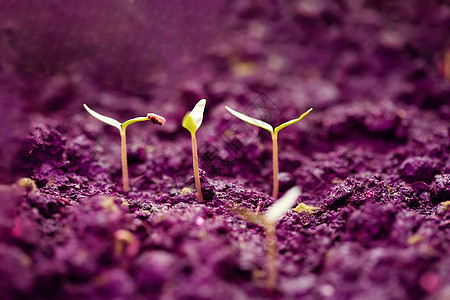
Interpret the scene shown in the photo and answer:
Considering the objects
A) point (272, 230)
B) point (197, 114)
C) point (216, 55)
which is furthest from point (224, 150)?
point (216, 55)

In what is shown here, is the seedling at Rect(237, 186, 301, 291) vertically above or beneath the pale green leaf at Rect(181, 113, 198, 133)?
beneath

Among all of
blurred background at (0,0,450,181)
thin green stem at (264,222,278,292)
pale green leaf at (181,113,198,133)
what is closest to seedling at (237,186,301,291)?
thin green stem at (264,222,278,292)

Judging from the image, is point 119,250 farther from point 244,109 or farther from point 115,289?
point 244,109

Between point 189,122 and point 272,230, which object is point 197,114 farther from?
point 272,230

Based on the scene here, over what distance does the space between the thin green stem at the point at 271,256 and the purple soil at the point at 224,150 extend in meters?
0.02

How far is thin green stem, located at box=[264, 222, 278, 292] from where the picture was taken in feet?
3.58

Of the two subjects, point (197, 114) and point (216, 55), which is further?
point (216, 55)

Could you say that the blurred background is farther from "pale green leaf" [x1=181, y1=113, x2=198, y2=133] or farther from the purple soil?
"pale green leaf" [x1=181, y1=113, x2=198, y2=133]

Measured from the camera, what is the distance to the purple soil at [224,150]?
1051mm

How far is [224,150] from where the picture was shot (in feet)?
6.29

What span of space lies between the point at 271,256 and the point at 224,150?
32.1 inches

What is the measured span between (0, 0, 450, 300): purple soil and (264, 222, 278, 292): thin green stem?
2 cm

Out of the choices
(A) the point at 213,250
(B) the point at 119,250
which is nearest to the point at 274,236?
(A) the point at 213,250

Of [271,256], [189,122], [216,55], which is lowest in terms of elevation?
[271,256]
